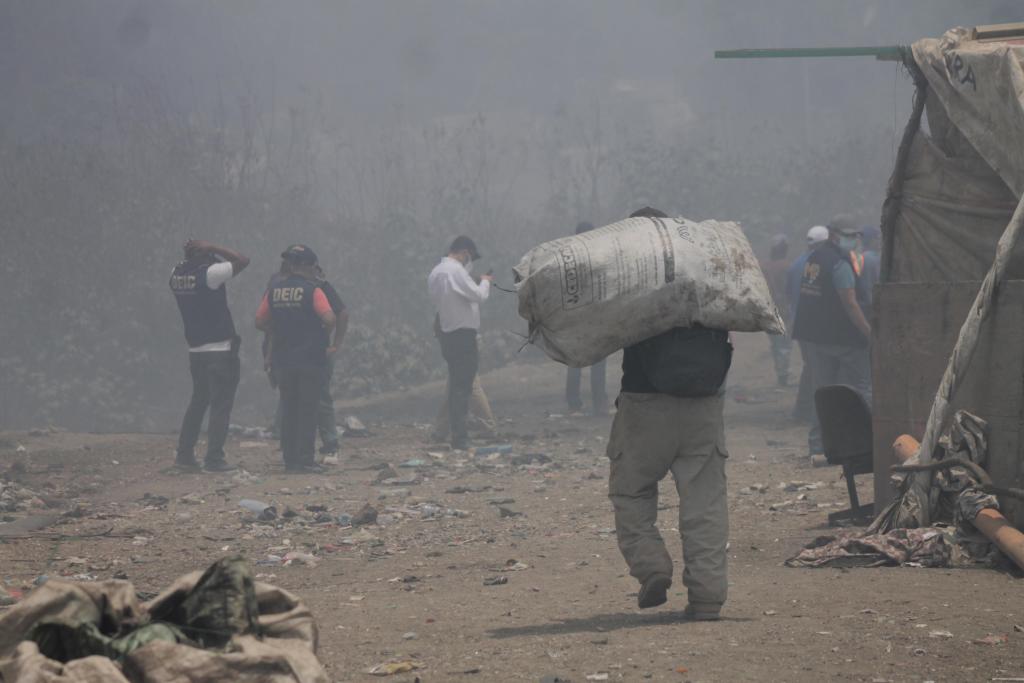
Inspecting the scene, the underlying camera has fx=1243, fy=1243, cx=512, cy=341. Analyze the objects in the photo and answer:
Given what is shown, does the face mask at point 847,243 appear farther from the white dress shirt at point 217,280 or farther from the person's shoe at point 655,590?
the person's shoe at point 655,590

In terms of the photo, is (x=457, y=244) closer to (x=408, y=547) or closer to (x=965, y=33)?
(x=408, y=547)

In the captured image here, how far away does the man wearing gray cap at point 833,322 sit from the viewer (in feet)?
31.9

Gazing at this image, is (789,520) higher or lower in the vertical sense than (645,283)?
lower

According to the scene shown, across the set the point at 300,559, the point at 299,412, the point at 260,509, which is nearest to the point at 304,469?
the point at 299,412

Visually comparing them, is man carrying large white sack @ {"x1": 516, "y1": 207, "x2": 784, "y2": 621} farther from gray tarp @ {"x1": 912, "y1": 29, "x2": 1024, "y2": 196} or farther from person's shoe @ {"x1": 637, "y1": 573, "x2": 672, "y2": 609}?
gray tarp @ {"x1": 912, "y1": 29, "x2": 1024, "y2": 196}

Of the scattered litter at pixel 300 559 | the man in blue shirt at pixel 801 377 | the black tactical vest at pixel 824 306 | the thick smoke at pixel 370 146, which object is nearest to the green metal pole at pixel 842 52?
the black tactical vest at pixel 824 306

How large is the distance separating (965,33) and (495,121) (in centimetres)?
1857

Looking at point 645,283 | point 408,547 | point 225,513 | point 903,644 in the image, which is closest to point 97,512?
point 225,513

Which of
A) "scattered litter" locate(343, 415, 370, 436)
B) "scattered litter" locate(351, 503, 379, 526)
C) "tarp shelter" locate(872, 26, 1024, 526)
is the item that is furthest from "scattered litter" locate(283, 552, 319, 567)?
"scattered litter" locate(343, 415, 370, 436)

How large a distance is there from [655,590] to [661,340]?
95 centimetres

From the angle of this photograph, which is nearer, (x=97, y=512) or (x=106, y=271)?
(x=97, y=512)

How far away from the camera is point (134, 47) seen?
2180cm

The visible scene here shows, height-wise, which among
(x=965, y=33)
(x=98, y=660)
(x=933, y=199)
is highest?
(x=965, y=33)

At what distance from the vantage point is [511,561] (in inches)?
262
